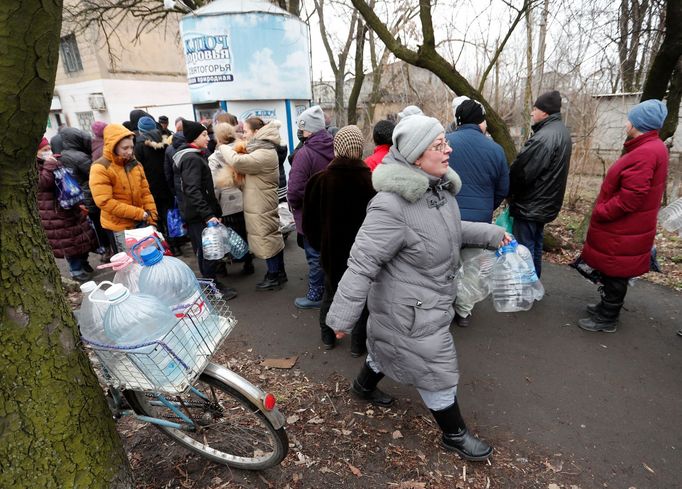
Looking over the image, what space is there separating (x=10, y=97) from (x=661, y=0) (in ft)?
22.7

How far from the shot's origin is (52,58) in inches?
49.3

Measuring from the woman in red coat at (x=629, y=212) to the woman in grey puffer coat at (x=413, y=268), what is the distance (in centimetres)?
170

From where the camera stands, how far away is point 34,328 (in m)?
1.46

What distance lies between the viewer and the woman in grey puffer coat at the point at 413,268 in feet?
6.20

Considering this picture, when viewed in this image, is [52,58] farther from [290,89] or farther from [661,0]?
[661,0]

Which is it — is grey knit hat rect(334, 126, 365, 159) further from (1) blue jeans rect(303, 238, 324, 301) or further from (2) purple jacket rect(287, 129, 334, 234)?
(1) blue jeans rect(303, 238, 324, 301)

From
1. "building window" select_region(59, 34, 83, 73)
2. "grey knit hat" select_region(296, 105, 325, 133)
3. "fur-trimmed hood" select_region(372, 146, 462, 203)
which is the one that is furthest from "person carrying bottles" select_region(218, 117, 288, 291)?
"building window" select_region(59, 34, 83, 73)

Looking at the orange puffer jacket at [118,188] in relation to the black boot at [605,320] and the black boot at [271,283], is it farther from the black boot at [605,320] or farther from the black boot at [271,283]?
the black boot at [605,320]

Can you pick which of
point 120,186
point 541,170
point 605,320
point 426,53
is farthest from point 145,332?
A: point 426,53

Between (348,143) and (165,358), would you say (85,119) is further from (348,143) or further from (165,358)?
(165,358)

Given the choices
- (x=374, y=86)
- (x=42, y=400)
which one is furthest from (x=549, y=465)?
(x=374, y=86)

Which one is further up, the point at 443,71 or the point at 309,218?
the point at 443,71

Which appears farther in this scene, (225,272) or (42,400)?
(225,272)

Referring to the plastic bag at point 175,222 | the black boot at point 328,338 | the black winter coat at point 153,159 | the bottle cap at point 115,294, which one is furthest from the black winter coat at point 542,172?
the black winter coat at point 153,159
